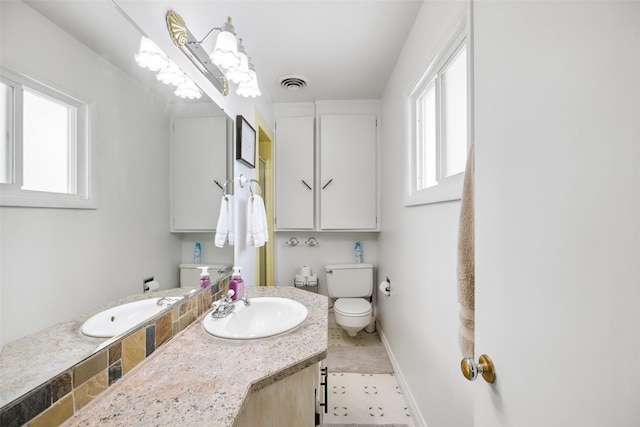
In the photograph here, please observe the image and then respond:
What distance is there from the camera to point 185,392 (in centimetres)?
69

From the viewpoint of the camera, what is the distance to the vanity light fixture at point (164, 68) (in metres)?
0.91

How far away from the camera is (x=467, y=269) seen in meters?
0.70

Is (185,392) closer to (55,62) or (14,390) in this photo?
(14,390)

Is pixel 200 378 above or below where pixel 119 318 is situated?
below

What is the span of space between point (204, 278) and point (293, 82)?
5.91 feet

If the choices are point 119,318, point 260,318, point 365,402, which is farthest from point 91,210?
point 365,402

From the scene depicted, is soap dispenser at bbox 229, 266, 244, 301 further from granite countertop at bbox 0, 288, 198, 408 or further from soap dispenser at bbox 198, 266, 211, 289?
granite countertop at bbox 0, 288, 198, 408

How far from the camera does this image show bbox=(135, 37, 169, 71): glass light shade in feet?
2.94

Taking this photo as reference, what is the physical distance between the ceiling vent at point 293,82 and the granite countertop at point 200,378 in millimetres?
1942

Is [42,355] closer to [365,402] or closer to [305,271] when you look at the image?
[365,402]

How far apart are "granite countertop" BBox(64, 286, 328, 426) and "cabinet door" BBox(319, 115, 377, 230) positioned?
1.59 m

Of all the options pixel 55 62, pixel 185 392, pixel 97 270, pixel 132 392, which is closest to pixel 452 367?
pixel 185 392

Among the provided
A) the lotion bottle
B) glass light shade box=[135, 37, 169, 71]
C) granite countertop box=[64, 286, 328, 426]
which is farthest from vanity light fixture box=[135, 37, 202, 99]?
the lotion bottle

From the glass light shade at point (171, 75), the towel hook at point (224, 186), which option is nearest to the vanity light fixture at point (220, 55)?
the glass light shade at point (171, 75)
